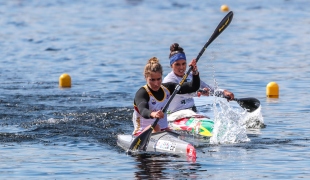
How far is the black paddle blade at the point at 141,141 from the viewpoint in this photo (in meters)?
12.6

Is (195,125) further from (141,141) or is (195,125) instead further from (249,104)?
(249,104)

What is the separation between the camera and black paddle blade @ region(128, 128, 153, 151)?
497 inches

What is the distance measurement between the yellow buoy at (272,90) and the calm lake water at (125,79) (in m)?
0.26

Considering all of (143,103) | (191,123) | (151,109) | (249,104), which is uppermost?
(143,103)

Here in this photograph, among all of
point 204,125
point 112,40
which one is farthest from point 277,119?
point 112,40

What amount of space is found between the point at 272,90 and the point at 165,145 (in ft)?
23.3

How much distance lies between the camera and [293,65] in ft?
80.7

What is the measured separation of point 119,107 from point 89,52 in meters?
11.2

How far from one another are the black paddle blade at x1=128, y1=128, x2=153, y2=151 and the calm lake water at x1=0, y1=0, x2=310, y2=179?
0.15 m

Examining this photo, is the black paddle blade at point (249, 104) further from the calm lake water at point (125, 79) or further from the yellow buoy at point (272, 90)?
the yellow buoy at point (272, 90)

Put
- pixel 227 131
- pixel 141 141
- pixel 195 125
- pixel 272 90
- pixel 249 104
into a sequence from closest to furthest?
pixel 141 141, pixel 227 131, pixel 195 125, pixel 249 104, pixel 272 90

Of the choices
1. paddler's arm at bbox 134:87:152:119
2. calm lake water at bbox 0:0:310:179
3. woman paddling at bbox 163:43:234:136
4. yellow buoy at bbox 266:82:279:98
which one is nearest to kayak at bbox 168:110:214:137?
woman paddling at bbox 163:43:234:136

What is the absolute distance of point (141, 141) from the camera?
1273 centimetres

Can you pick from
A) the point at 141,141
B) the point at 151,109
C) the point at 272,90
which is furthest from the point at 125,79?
the point at 141,141
